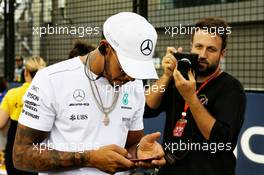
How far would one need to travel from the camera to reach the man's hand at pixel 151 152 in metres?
2.16

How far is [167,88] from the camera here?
9.67ft

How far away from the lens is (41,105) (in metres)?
2.08

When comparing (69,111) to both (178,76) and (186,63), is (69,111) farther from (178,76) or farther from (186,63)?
(186,63)

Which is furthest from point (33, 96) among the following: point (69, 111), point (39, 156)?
point (39, 156)

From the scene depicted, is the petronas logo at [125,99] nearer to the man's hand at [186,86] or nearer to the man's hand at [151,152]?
the man's hand at [151,152]

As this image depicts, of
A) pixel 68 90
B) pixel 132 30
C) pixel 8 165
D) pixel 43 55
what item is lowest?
pixel 8 165

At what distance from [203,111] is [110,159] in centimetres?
80

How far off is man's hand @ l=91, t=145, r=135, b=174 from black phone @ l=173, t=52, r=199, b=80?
2.69 ft

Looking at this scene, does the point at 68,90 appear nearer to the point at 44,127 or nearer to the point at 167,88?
the point at 44,127

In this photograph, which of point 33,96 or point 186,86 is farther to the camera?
point 186,86

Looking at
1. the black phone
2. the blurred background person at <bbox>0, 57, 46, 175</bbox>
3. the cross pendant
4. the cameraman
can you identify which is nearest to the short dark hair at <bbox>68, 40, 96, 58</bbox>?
the blurred background person at <bbox>0, 57, 46, 175</bbox>

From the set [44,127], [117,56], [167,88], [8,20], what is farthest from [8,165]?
[8,20]

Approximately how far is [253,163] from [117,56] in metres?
2.76

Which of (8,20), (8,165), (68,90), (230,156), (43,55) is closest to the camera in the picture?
(68,90)
